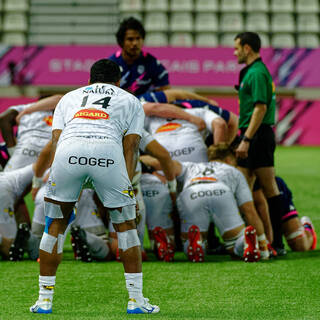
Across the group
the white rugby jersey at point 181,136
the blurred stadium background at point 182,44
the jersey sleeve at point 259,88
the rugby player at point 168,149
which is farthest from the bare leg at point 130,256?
the blurred stadium background at point 182,44

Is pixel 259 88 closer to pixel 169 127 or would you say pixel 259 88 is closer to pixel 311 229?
pixel 169 127

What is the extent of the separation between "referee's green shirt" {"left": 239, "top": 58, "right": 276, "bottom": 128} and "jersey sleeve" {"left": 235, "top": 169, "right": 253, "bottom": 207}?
63 cm

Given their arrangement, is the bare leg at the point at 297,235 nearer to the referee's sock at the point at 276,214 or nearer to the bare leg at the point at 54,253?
the referee's sock at the point at 276,214

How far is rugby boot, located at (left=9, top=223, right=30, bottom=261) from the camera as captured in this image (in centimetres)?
518

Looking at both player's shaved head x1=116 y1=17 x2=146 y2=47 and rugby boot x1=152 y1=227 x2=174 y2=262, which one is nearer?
rugby boot x1=152 y1=227 x2=174 y2=262

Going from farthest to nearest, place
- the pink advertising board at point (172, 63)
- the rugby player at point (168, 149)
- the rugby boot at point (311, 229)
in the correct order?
the pink advertising board at point (172, 63), the rugby boot at point (311, 229), the rugby player at point (168, 149)

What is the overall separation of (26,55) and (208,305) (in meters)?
19.0

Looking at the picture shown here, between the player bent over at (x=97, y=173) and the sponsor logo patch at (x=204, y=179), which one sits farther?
the sponsor logo patch at (x=204, y=179)

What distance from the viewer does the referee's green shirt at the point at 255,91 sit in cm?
558

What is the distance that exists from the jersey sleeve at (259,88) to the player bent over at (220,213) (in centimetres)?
66

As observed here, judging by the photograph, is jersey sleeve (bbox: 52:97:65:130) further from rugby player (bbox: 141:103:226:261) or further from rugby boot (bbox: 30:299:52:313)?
rugby player (bbox: 141:103:226:261)

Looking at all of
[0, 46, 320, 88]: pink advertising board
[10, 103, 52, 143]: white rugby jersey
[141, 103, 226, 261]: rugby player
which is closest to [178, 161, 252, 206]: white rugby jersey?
[141, 103, 226, 261]: rugby player

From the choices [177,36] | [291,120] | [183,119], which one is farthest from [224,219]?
[177,36]

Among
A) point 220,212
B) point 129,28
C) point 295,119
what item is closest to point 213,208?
point 220,212
